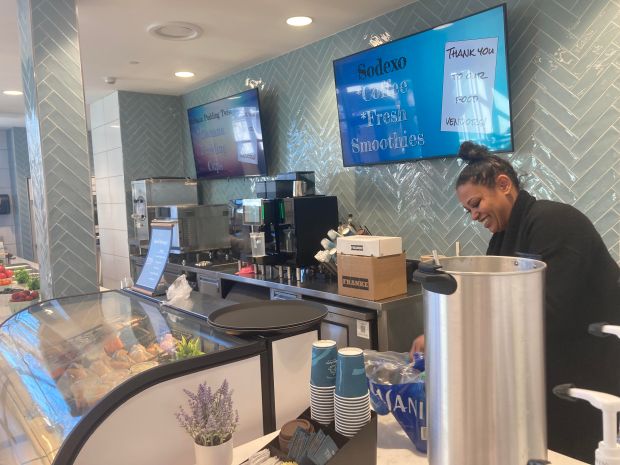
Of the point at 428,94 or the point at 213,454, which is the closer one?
the point at 213,454

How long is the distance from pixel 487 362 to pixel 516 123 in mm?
2351

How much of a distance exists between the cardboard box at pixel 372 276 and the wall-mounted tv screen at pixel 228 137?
80.7 inches

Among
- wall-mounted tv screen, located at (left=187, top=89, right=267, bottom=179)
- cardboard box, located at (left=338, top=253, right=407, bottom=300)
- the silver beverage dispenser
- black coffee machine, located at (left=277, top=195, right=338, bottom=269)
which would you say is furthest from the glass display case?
the silver beverage dispenser

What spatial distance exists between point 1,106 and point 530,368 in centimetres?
746

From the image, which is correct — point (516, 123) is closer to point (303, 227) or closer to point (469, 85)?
point (469, 85)

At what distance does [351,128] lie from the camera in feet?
12.2

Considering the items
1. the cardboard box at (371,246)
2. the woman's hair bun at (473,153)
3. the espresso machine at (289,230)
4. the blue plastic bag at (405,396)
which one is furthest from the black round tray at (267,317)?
the espresso machine at (289,230)

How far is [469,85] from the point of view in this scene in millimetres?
2898

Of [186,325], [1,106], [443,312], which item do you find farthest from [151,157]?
[443,312]

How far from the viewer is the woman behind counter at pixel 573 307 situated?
5.08ft

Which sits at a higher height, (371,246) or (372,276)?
(371,246)

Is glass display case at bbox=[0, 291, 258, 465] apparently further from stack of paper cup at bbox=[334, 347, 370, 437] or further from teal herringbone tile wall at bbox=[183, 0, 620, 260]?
teal herringbone tile wall at bbox=[183, 0, 620, 260]

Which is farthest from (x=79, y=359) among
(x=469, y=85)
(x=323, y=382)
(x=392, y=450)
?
(x=469, y=85)

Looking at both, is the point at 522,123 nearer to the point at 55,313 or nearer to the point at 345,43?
the point at 345,43
